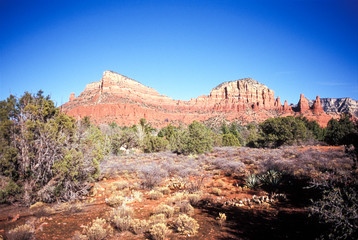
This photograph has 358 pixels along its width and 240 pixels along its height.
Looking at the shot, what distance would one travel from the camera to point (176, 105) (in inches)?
5276

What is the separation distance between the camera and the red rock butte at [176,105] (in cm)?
9362

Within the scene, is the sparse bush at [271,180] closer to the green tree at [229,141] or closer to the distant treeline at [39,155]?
the distant treeline at [39,155]

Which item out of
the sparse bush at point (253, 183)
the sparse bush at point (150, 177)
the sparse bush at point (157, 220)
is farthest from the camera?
the sparse bush at point (150, 177)

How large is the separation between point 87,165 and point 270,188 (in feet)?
28.4

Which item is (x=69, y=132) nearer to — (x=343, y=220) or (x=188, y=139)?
(x=343, y=220)

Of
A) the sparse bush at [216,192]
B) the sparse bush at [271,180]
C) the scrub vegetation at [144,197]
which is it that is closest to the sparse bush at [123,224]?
the scrub vegetation at [144,197]

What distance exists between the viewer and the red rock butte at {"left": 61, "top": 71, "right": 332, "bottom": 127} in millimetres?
93625

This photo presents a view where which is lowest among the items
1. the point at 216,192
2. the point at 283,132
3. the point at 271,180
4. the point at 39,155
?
the point at 216,192

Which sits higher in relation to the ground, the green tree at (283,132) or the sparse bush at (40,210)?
the green tree at (283,132)

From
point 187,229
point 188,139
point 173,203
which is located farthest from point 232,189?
point 188,139

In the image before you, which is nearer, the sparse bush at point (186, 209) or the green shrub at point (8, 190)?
the sparse bush at point (186, 209)

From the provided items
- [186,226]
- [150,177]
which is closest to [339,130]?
[150,177]

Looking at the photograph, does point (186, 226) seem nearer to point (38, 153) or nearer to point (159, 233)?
point (159, 233)

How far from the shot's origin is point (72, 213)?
20.6 ft
